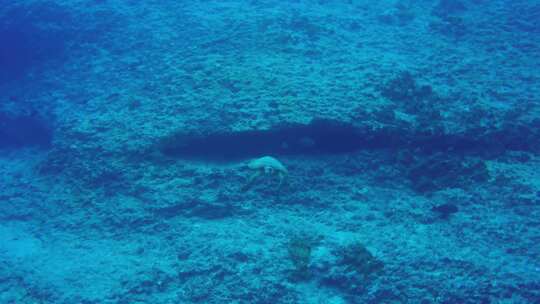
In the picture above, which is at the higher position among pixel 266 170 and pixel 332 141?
pixel 332 141

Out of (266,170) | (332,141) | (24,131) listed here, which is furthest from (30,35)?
(332,141)

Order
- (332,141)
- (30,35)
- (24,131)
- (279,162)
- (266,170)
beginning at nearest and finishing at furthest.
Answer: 1. (266,170)
2. (279,162)
3. (332,141)
4. (24,131)
5. (30,35)

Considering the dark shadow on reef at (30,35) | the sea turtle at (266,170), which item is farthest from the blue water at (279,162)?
the dark shadow on reef at (30,35)

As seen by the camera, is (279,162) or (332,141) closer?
(279,162)

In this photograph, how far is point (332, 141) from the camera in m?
5.27

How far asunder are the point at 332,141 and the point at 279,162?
2.85 feet

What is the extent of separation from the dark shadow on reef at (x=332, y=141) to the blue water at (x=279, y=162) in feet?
0.09

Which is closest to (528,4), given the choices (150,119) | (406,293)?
(406,293)

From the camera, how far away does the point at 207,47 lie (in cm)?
703

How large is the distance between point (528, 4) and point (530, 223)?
6.23 metres

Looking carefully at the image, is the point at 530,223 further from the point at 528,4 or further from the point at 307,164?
the point at 528,4

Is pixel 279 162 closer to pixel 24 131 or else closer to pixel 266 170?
pixel 266 170

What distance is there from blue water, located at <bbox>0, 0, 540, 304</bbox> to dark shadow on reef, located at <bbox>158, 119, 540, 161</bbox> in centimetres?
3

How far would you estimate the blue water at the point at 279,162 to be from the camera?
381 cm
